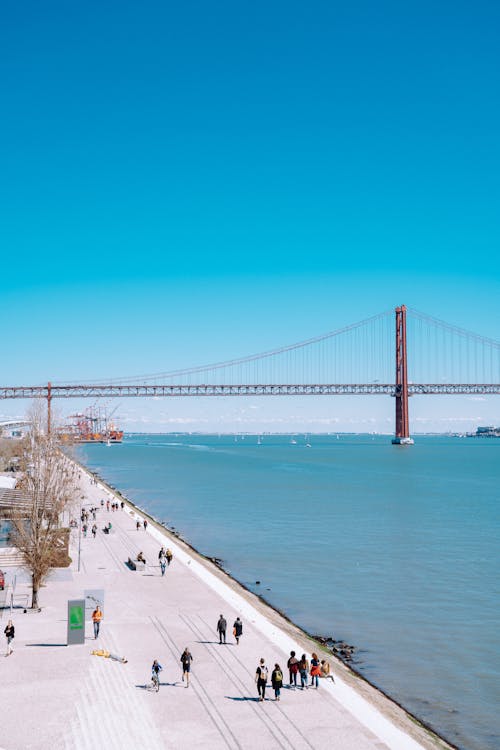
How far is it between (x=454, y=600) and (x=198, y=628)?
10562 mm

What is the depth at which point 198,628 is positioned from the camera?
693 inches

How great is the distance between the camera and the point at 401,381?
134625 millimetres

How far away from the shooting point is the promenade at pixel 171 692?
1130 cm

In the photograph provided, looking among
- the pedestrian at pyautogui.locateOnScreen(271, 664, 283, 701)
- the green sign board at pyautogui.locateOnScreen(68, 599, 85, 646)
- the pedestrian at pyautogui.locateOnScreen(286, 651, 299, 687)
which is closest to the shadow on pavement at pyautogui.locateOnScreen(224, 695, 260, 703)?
the pedestrian at pyautogui.locateOnScreen(271, 664, 283, 701)

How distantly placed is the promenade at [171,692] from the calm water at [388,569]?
74.1 inches

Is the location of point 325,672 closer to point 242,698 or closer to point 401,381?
point 242,698

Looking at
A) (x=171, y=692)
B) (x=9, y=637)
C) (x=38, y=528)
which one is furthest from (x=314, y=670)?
(x=38, y=528)

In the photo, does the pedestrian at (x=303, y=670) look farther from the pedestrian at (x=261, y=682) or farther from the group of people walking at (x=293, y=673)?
the pedestrian at (x=261, y=682)

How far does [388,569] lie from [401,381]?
108 m

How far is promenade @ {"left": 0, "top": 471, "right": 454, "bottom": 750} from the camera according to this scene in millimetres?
11305

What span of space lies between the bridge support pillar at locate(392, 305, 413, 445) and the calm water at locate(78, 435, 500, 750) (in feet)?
215

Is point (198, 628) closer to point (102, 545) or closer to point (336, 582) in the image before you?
point (336, 582)

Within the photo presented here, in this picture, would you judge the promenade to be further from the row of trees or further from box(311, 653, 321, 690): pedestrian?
the row of trees

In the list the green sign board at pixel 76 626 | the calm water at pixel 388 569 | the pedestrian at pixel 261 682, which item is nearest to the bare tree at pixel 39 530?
the green sign board at pixel 76 626
